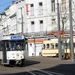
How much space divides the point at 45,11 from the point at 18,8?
11.3m

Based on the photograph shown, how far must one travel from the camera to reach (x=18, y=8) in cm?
7619

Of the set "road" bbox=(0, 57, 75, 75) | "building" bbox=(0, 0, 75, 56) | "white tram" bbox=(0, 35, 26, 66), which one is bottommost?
"road" bbox=(0, 57, 75, 75)

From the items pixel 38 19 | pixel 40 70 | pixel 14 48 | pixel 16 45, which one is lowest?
pixel 40 70

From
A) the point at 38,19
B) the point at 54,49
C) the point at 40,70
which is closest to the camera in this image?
the point at 40,70

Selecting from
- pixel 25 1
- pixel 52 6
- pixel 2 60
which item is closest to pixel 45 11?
pixel 52 6

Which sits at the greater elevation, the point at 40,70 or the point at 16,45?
the point at 16,45

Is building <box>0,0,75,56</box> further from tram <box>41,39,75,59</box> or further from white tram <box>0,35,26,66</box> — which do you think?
white tram <box>0,35,26,66</box>

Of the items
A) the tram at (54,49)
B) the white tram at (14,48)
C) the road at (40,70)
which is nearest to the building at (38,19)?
the tram at (54,49)

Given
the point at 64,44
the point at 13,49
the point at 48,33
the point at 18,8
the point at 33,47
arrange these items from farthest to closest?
1. the point at 18,8
2. the point at 33,47
3. the point at 48,33
4. the point at 64,44
5. the point at 13,49

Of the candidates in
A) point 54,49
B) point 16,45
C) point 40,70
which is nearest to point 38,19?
point 54,49

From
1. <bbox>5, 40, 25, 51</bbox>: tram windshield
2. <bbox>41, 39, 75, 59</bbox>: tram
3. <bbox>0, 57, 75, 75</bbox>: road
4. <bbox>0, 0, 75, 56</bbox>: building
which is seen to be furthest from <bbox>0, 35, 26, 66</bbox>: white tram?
<bbox>0, 0, 75, 56</bbox>: building

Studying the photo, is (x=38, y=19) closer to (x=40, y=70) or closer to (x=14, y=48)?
(x=14, y=48)

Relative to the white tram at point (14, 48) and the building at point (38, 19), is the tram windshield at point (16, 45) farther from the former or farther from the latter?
the building at point (38, 19)

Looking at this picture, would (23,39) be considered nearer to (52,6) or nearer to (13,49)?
(13,49)
